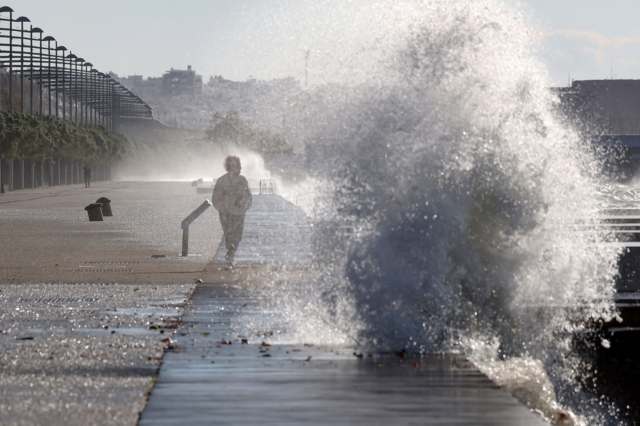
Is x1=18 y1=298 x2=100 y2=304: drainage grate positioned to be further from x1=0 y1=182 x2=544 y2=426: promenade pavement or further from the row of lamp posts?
the row of lamp posts

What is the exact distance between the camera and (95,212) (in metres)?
33.8

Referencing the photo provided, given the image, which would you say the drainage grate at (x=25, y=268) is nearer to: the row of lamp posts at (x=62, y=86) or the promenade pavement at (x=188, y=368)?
the promenade pavement at (x=188, y=368)

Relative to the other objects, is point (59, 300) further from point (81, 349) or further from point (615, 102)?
point (615, 102)

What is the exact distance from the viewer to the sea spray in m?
9.98

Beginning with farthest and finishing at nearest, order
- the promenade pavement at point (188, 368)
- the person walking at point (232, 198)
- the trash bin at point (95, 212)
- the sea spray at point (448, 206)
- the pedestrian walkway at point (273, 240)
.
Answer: the trash bin at point (95, 212) < the pedestrian walkway at point (273, 240) < the person walking at point (232, 198) < the sea spray at point (448, 206) < the promenade pavement at point (188, 368)

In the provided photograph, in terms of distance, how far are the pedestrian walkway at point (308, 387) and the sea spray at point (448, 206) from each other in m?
0.63

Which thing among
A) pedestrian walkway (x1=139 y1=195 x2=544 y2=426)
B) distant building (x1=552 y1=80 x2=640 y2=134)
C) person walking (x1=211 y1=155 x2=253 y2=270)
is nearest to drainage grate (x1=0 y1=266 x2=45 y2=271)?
person walking (x1=211 y1=155 x2=253 y2=270)

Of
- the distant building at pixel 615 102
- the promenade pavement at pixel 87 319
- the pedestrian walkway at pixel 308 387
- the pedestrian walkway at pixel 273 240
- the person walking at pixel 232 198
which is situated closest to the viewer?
the pedestrian walkway at pixel 308 387

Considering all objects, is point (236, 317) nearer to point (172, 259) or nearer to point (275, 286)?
point (275, 286)

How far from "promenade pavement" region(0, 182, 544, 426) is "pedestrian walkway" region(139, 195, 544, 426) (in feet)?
0.04

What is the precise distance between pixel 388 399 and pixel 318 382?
0.73 m

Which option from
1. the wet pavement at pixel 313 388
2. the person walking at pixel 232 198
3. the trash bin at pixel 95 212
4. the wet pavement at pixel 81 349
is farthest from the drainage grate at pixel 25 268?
the trash bin at pixel 95 212

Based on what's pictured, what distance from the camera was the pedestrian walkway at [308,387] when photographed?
6867 millimetres

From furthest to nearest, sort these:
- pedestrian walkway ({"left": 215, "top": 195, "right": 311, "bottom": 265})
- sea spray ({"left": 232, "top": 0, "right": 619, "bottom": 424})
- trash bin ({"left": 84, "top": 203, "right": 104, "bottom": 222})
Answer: trash bin ({"left": 84, "top": 203, "right": 104, "bottom": 222}) < pedestrian walkway ({"left": 215, "top": 195, "right": 311, "bottom": 265}) < sea spray ({"left": 232, "top": 0, "right": 619, "bottom": 424})
